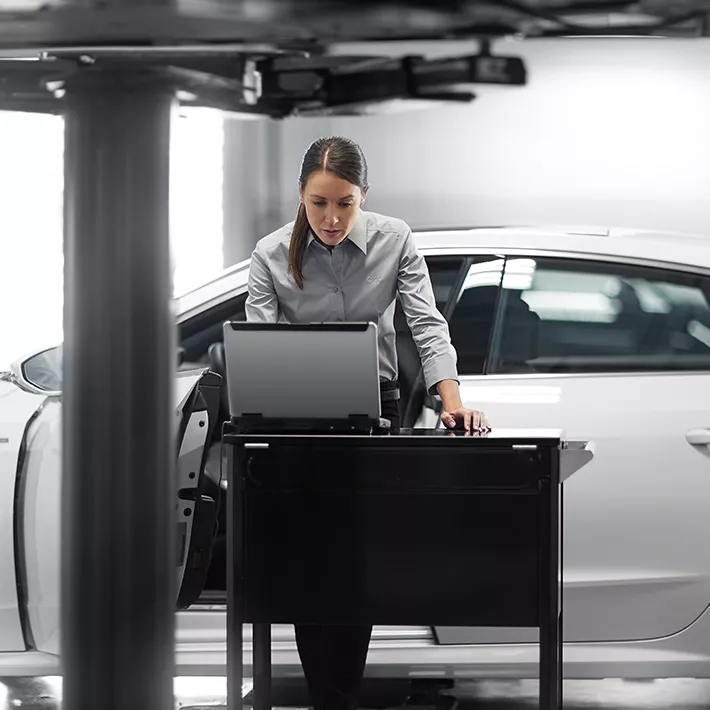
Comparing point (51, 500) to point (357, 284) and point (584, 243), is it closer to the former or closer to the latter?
point (357, 284)

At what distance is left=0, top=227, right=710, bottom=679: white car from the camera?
8.95 feet

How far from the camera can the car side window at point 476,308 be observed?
113 inches

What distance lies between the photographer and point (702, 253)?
2.85m

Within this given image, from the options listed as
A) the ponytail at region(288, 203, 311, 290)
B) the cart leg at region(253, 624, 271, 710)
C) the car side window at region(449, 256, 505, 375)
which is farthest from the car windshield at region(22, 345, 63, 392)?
the car side window at region(449, 256, 505, 375)

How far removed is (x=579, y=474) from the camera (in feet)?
9.00

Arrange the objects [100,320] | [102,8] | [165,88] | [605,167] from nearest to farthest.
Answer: [100,320] < [165,88] < [102,8] < [605,167]

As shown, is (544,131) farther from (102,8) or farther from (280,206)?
(102,8)

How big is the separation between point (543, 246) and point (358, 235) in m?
0.66

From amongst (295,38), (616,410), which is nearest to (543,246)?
(616,410)

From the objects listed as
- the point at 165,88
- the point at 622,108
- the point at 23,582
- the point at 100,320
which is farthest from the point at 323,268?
the point at 622,108

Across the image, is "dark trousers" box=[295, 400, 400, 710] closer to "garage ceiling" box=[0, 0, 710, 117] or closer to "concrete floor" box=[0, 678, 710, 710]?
"concrete floor" box=[0, 678, 710, 710]

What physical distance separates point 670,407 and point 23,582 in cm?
158

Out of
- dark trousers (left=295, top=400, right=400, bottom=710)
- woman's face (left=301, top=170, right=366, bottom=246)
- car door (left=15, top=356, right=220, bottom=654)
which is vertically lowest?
dark trousers (left=295, top=400, right=400, bottom=710)

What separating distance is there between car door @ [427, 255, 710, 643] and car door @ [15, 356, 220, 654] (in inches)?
24.5
